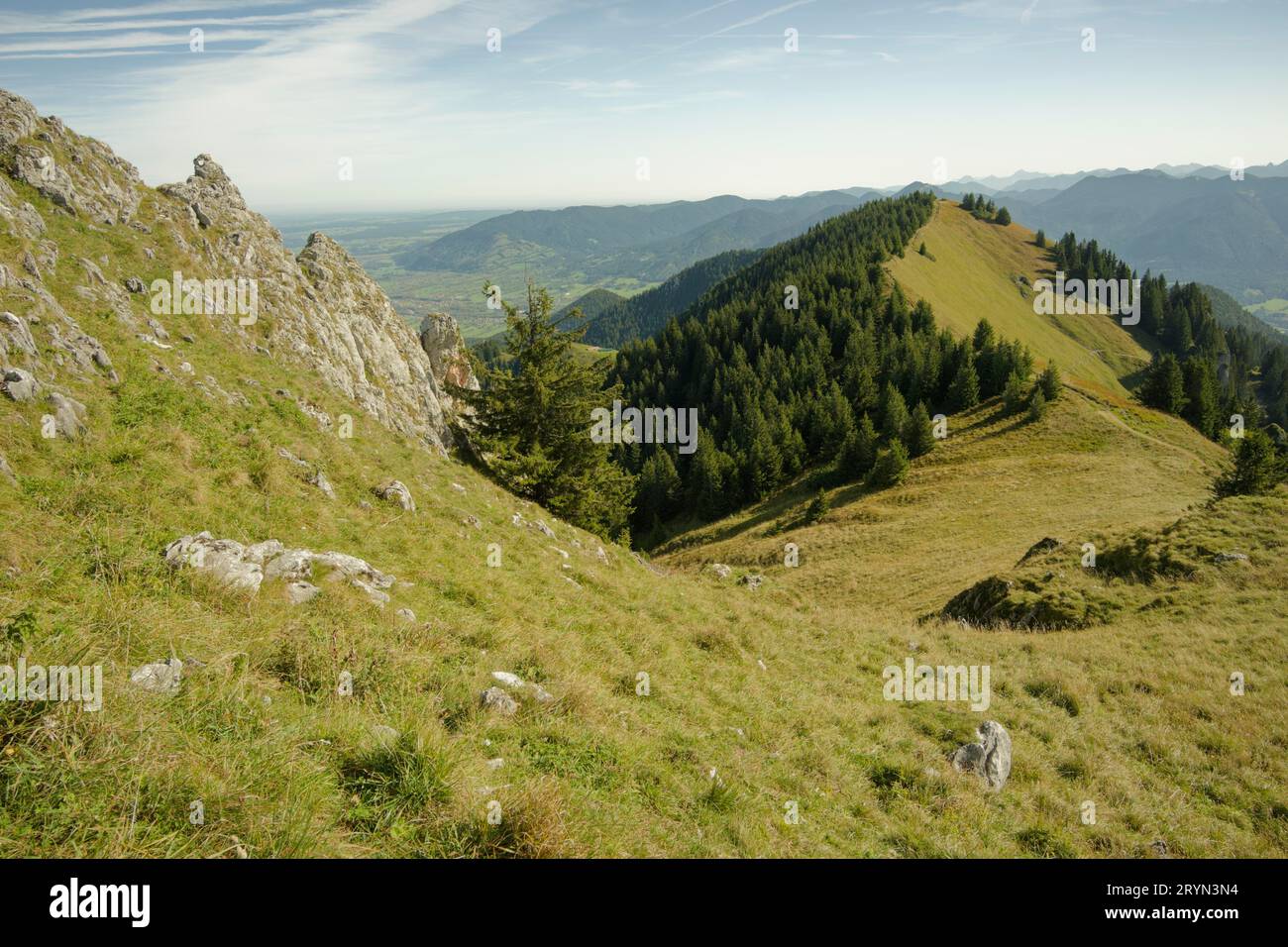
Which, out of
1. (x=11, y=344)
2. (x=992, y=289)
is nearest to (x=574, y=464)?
(x=11, y=344)

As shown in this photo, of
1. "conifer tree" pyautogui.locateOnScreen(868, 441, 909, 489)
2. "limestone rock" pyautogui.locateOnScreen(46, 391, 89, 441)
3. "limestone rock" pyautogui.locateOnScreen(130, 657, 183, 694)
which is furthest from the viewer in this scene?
"conifer tree" pyautogui.locateOnScreen(868, 441, 909, 489)

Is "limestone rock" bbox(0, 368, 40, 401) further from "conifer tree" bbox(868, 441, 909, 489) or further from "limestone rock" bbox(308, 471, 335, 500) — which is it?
"conifer tree" bbox(868, 441, 909, 489)

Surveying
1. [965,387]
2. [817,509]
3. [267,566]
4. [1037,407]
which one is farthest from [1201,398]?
[267,566]

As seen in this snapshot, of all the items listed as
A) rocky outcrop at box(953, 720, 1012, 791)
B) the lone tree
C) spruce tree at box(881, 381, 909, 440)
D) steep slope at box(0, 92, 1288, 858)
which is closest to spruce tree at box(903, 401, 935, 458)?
spruce tree at box(881, 381, 909, 440)

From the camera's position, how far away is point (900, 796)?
852cm

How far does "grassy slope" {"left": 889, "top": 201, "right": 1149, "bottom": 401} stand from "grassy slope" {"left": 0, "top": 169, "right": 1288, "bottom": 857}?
9610 centimetres

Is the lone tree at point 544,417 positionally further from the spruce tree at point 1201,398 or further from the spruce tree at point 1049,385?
the spruce tree at point 1201,398

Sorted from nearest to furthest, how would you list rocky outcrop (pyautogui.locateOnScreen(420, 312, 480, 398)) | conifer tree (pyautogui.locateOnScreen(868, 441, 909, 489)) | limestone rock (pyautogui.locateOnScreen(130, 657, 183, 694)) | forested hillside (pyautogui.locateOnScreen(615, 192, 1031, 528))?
limestone rock (pyautogui.locateOnScreen(130, 657, 183, 694)), rocky outcrop (pyautogui.locateOnScreen(420, 312, 480, 398)), conifer tree (pyautogui.locateOnScreen(868, 441, 909, 489)), forested hillside (pyautogui.locateOnScreen(615, 192, 1031, 528))

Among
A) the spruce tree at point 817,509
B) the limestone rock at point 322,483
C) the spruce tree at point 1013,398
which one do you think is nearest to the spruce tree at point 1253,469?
the spruce tree at point 817,509

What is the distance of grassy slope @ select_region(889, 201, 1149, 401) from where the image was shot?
116188 mm

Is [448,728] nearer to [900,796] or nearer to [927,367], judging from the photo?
[900,796]

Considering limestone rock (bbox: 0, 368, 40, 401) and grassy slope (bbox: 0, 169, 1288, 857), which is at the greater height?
limestone rock (bbox: 0, 368, 40, 401)

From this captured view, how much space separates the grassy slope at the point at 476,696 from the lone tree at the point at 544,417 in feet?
24.8

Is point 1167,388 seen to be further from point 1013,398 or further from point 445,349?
point 445,349
